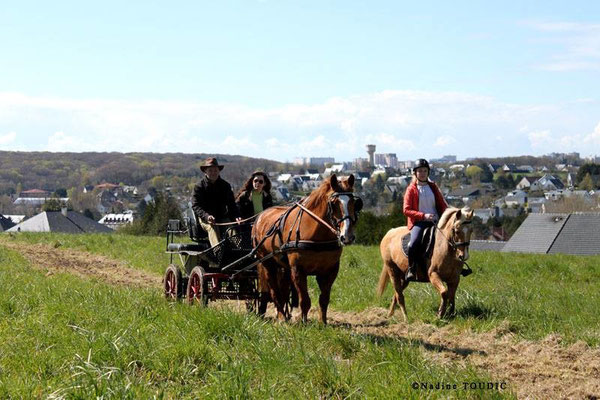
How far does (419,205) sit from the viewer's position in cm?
1202

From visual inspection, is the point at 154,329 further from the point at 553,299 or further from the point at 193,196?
the point at 553,299

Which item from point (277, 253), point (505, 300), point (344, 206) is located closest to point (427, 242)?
point (505, 300)

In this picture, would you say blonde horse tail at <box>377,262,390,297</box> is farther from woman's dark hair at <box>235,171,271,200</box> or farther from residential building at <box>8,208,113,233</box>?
residential building at <box>8,208,113,233</box>

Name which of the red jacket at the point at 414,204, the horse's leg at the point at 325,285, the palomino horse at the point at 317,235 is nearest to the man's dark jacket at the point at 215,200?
the palomino horse at the point at 317,235

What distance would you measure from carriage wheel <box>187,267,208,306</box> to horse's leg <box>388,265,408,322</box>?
2847 millimetres

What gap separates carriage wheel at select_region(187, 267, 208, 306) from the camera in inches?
464

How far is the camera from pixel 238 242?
1261 centimetres

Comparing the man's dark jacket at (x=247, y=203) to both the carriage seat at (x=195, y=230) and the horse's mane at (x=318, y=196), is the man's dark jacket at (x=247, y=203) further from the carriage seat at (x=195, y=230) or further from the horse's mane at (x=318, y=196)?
the horse's mane at (x=318, y=196)

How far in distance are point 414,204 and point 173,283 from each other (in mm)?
4123

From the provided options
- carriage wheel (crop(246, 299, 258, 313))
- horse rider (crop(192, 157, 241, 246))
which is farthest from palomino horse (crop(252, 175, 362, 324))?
horse rider (crop(192, 157, 241, 246))

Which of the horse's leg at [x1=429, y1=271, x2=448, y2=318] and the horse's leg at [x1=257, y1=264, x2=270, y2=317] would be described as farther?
the horse's leg at [x1=257, y1=264, x2=270, y2=317]

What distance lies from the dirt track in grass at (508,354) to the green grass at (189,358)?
68 cm

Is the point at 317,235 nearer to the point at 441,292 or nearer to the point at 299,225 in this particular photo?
the point at 299,225

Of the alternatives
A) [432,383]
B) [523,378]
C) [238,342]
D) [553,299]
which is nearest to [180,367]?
[238,342]
